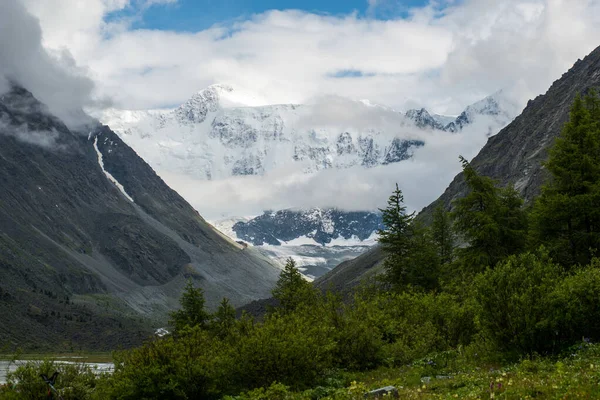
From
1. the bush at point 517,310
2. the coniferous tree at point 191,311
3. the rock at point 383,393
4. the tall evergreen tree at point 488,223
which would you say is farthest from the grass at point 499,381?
the coniferous tree at point 191,311

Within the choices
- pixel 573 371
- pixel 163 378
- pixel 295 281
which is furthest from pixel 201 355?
pixel 295 281

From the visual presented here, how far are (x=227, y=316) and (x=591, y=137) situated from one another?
30666 millimetres

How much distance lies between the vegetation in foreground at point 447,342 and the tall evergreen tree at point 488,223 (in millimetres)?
204

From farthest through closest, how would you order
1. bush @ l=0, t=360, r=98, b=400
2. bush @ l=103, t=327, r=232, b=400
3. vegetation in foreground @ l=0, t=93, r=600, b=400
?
bush @ l=0, t=360, r=98, b=400 < bush @ l=103, t=327, r=232, b=400 < vegetation in foreground @ l=0, t=93, r=600, b=400

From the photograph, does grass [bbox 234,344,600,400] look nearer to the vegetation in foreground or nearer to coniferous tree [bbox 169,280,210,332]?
the vegetation in foreground

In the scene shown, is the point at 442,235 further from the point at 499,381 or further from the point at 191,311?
the point at 499,381

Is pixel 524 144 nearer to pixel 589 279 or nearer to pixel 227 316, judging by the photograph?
pixel 227 316

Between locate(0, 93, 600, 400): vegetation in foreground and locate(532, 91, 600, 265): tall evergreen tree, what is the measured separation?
0.07m

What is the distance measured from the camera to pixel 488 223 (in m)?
42.2

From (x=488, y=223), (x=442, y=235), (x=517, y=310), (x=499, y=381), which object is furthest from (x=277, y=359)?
(x=442, y=235)

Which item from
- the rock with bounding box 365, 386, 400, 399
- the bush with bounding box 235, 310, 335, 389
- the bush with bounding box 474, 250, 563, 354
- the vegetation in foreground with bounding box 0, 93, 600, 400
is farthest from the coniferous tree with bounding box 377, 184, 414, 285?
the rock with bounding box 365, 386, 400, 399

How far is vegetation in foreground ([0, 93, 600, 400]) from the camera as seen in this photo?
1961 cm

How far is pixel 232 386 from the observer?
25828mm

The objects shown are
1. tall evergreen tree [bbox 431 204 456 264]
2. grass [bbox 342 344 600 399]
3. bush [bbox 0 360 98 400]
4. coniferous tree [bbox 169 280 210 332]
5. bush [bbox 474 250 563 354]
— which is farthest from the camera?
tall evergreen tree [bbox 431 204 456 264]
